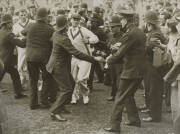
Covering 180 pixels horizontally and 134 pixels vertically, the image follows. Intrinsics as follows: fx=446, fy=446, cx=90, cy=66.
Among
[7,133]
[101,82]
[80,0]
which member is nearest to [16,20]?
[101,82]

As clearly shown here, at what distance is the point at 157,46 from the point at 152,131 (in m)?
1.54

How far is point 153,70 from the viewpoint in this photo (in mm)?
8445

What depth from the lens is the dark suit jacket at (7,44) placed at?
9680 millimetres

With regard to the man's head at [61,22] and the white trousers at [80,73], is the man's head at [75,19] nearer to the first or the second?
the white trousers at [80,73]

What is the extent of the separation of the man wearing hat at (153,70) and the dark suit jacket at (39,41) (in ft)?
6.92

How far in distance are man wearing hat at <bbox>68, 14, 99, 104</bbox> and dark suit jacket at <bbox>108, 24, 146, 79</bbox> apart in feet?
6.59

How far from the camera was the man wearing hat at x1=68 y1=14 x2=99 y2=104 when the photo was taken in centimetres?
967

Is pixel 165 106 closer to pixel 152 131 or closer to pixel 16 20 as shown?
pixel 152 131

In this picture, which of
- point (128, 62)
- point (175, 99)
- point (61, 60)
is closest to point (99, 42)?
point (61, 60)

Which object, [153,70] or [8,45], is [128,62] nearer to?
[153,70]

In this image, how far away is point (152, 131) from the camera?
7961 mm

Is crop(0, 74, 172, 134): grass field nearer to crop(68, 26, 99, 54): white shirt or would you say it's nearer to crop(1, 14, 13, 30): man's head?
crop(68, 26, 99, 54): white shirt

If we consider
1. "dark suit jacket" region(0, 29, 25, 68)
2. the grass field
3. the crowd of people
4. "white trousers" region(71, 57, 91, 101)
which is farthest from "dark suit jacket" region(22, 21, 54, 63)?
the grass field

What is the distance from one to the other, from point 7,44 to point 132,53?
11.3ft
